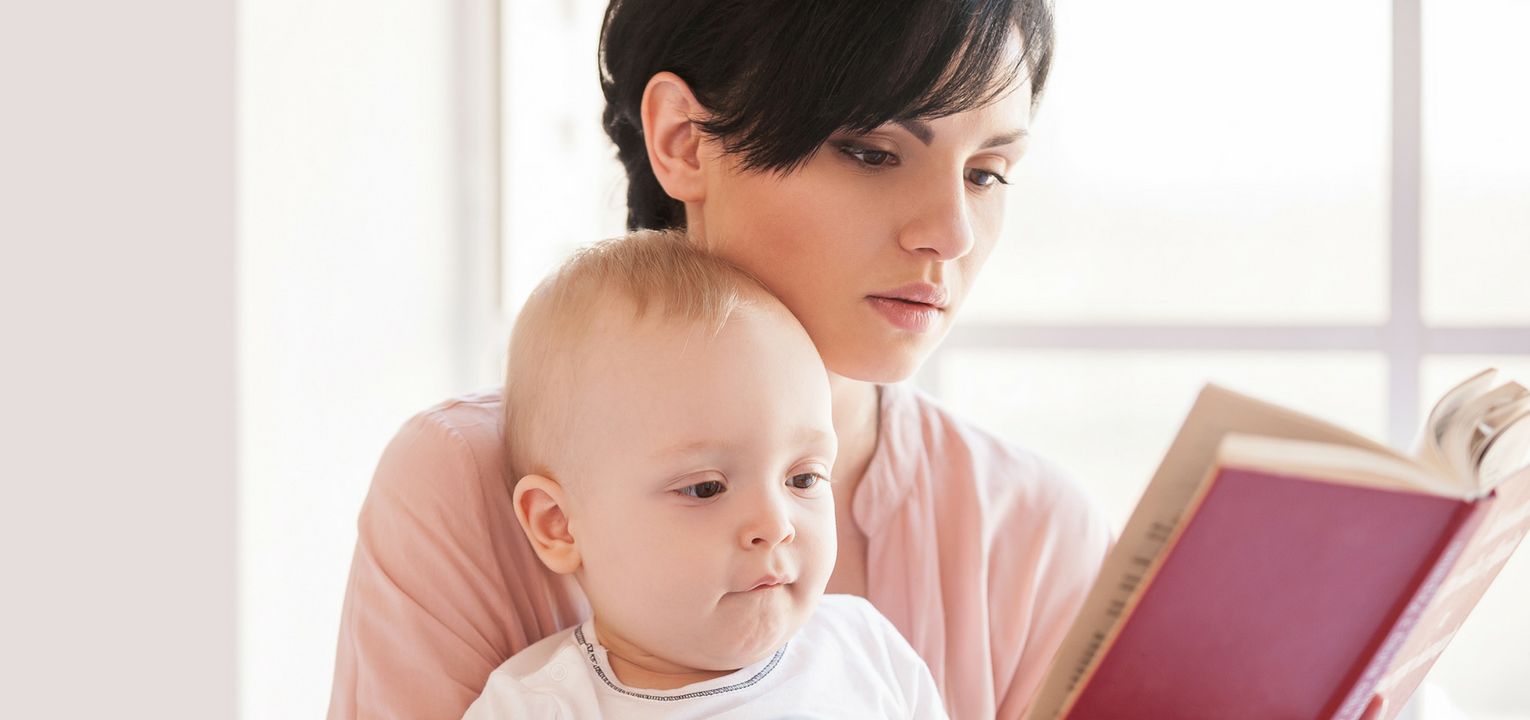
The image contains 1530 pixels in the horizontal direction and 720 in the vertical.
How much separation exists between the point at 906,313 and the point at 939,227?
0.10m

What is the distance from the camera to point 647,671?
1310 mm

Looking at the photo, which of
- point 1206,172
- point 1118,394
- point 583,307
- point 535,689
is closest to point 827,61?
point 583,307

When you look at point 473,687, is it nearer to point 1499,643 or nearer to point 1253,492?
point 1253,492

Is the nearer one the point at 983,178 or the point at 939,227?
the point at 939,227

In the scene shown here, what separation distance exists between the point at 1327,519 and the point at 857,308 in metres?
0.62

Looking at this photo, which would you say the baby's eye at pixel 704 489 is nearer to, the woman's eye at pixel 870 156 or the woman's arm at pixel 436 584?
the woman's arm at pixel 436 584

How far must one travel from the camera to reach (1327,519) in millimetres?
988

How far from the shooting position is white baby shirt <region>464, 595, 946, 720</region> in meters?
1.25

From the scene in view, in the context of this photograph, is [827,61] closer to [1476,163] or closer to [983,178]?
[983,178]

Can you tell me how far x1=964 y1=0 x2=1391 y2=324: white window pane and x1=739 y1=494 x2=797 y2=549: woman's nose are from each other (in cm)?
236

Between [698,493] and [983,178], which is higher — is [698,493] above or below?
below

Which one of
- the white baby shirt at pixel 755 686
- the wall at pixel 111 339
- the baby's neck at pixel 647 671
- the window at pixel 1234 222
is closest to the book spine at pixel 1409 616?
the white baby shirt at pixel 755 686

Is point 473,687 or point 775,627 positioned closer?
point 775,627

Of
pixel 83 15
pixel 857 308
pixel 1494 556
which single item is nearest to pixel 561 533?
pixel 857 308
